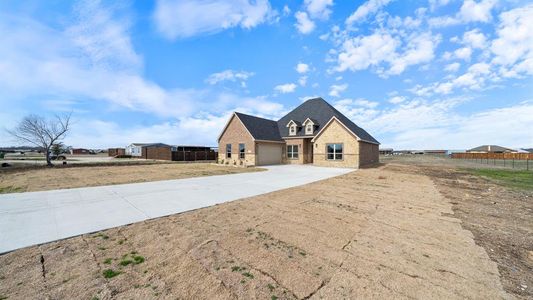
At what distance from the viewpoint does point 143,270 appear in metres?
3.43

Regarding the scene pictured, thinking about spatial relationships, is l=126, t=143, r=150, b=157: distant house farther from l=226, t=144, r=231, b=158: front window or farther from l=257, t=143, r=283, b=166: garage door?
l=257, t=143, r=283, b=166: garage door

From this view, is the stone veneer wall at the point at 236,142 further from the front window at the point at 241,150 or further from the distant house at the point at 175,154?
the distant house at the point at 175,154

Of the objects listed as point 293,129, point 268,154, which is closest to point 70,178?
point 268,154

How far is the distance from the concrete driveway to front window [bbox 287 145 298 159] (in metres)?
17.3

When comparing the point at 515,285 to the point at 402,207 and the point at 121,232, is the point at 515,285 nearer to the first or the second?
the point at 402,207

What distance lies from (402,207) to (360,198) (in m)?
1.58

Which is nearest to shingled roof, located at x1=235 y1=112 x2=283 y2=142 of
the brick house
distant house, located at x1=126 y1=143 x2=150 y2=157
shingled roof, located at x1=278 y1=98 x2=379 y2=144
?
the brick house

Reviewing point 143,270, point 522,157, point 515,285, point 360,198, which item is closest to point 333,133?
point 360,198

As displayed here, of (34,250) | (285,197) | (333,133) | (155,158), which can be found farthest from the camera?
(155,158)

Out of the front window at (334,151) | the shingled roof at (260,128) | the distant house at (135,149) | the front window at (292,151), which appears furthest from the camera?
the distant house at (135,149)

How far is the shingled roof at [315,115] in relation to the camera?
2703cm

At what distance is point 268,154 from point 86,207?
65.4 feet

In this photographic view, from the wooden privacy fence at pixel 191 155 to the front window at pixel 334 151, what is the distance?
2223cm

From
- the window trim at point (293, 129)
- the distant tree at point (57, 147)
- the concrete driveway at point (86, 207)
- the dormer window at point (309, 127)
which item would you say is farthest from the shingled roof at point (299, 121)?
the distant tree at point (57, 147)
